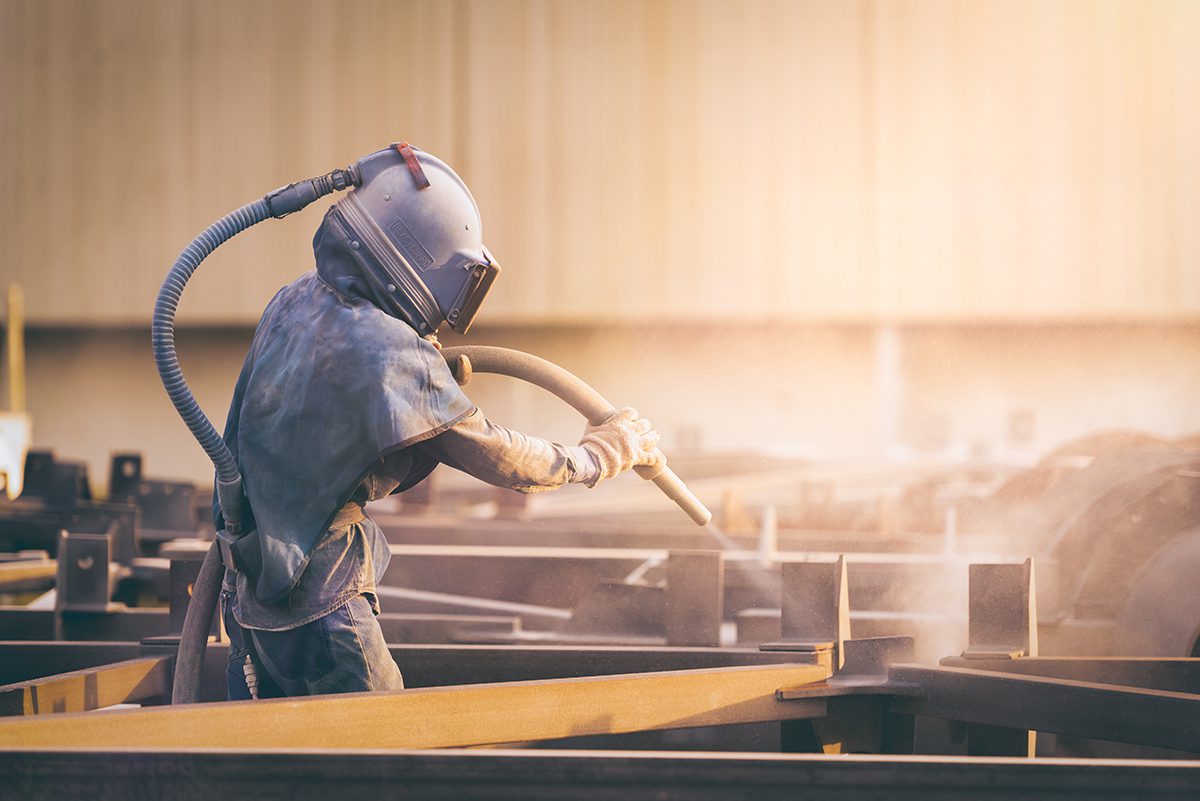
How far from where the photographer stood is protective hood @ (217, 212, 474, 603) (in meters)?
2.07

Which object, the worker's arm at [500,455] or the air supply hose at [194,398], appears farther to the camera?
the worker's arm at [500,455]

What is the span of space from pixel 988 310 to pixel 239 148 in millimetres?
7245

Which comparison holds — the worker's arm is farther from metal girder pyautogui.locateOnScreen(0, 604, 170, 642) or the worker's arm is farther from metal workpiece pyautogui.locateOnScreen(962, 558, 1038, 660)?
metal girder pyautogui.locateOnScreen(0, 604, 170, 642)

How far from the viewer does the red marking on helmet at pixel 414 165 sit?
7.31 feet

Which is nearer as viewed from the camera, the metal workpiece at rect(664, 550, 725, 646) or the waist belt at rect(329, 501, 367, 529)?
the waist belt at rect(329, 501, 367, 529)

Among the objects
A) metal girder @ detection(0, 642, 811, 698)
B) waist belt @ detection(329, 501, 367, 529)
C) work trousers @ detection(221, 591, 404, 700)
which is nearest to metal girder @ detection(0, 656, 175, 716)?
metal girder @ detection(0, 642, 811, 698)

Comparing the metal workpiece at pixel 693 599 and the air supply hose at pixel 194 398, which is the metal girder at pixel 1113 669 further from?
the air supply hose at pixel 194 398

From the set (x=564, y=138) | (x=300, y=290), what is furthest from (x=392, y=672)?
(x=564, y=138)

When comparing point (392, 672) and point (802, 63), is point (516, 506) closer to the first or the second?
point (392, 672)

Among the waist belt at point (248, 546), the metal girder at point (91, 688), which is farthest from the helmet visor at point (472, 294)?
the metal girder at point (91, 688)

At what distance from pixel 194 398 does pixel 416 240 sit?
0.48 metres

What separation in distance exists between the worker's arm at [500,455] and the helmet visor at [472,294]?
0.18 metres

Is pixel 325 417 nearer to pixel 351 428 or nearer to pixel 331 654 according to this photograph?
pixel 351 428

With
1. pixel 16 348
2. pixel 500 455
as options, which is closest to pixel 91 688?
pixel 500 455
